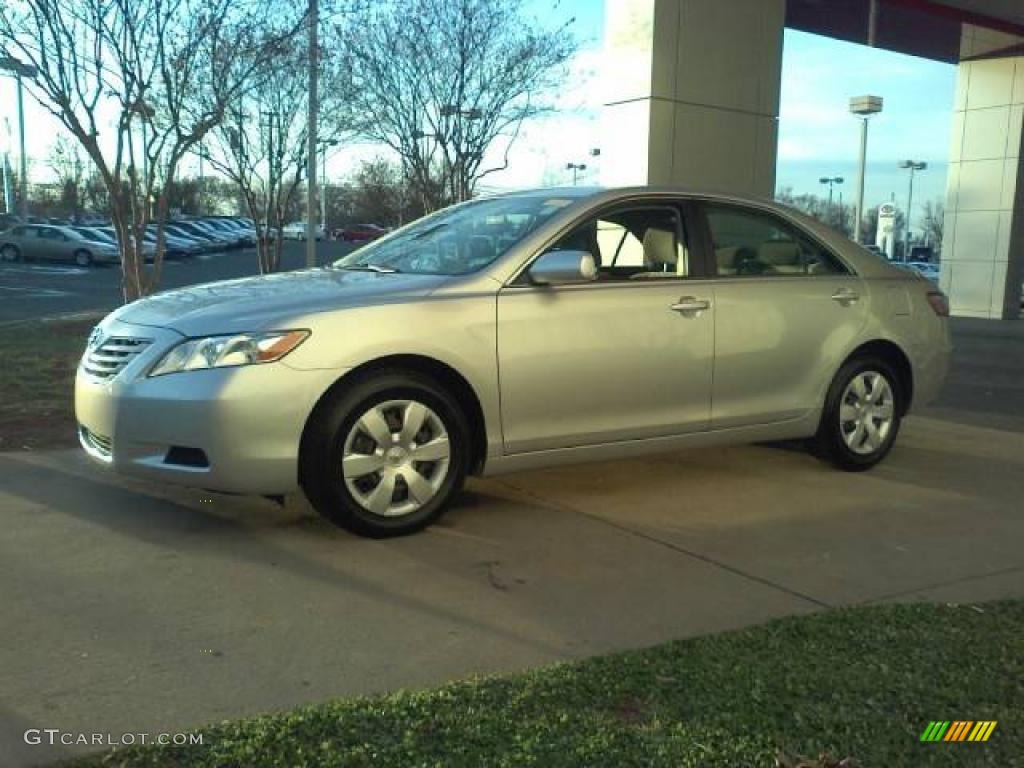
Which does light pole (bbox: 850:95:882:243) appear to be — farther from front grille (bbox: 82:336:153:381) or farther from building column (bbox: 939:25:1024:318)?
front grille (bbox: 82:336:153:381)

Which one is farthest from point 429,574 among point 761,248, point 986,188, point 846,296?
point 986,188

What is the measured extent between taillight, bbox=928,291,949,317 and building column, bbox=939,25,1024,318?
1387 centimetres

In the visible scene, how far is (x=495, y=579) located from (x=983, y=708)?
1871 mm

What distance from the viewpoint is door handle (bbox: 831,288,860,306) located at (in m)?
5.87

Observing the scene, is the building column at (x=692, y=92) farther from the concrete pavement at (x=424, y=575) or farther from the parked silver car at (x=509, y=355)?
the concrete pavement at (x=424, y=575)

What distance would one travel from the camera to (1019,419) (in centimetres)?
811

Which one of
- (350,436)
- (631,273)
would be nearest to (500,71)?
(631,273)

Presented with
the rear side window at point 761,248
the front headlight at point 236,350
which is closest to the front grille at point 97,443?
the front headlight at point 236,350

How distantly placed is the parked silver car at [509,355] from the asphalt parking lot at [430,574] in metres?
0.33

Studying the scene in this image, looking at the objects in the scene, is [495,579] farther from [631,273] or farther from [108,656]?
[631,273]

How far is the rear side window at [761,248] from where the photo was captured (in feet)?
18.4

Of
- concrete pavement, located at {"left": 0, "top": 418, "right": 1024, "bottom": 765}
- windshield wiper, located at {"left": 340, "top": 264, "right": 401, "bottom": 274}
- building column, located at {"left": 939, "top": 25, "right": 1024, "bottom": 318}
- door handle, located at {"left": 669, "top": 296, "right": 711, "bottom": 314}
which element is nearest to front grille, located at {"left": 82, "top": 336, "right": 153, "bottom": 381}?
concrete pavement, located at {"left": 0, "top": 418, "right": 1024, "bottom": 765}

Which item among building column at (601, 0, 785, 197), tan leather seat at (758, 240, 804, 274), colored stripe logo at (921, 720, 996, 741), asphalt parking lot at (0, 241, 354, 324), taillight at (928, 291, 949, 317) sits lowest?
asphalt parking lot at (0, 241, 354, 324)

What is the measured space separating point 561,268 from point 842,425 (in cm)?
228
